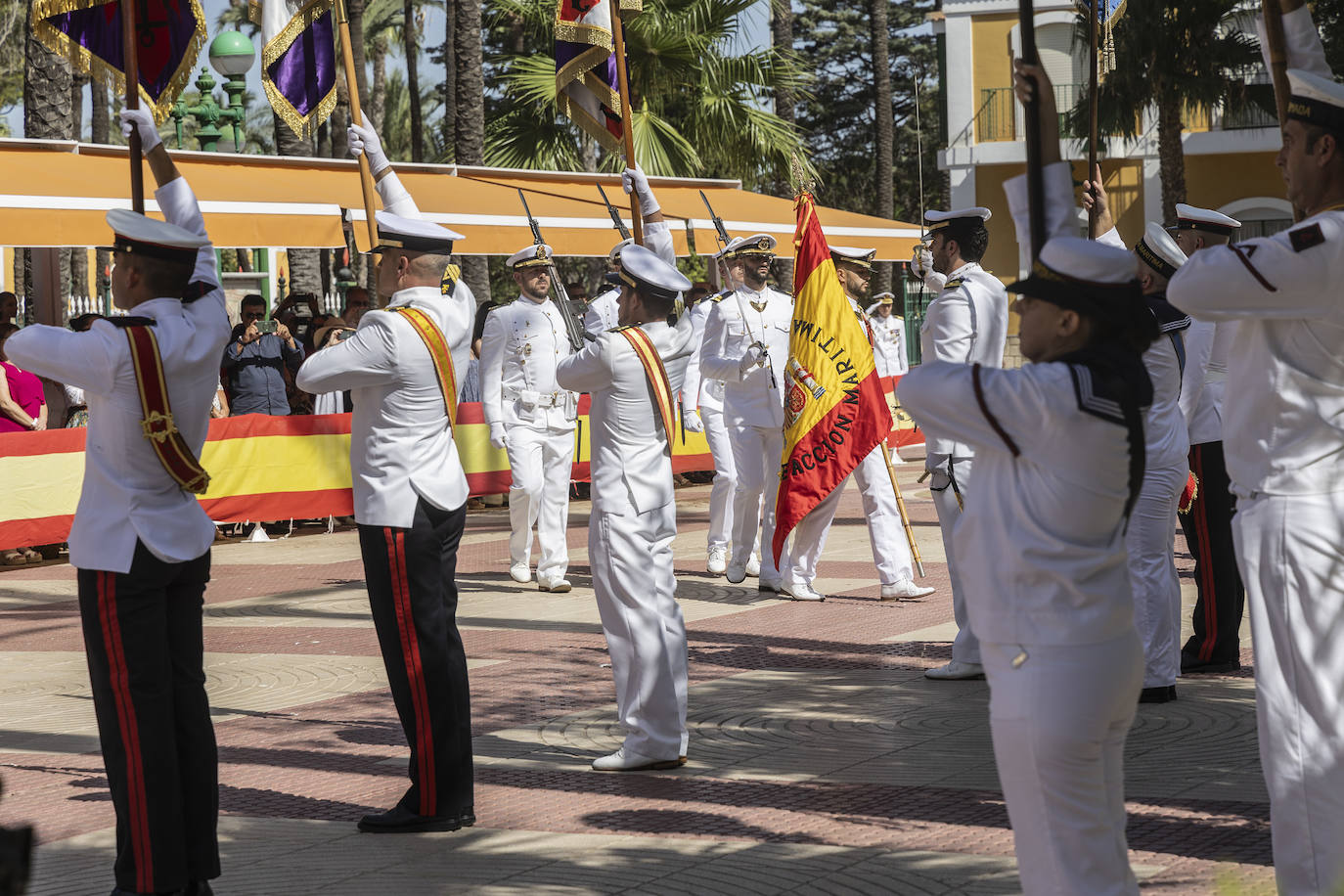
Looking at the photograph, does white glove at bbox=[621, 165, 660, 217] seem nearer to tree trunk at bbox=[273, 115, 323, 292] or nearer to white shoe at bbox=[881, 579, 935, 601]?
white shoe at bbox=[881, 579, 935, 601]

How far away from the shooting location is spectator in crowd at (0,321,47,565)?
13.4m

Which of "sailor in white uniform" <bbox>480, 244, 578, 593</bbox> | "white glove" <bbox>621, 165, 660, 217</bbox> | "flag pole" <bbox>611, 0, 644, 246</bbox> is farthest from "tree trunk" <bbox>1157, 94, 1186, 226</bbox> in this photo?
"white glove" <bbox>621, 165, 660, 217</bbox>

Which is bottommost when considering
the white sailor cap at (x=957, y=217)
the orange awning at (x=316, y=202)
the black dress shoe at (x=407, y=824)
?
the black dress shoe at (x=407, y=824)

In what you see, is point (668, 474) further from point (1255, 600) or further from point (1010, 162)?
point (1010, 162)

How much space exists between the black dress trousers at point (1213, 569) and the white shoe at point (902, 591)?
265 centimetres

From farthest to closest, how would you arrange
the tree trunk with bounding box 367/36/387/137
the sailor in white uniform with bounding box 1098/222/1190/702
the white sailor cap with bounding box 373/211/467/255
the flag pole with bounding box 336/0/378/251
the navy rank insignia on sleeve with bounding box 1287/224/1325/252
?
1. the tree trunk with bounding box 367/36/387/137
2. the sailor in white uniform with bounding box 1098/222/1190/702
3. the flag pole with bounding box 336/0/378/251
4. the white sailor cap with bounding box 373/211/467/255
5. the navy rank insignia on sleeve with bounding box 1287/224/1325/252

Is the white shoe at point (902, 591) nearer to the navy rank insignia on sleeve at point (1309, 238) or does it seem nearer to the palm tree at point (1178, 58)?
the navy rank insignia on sleeve at point (1309, 238)

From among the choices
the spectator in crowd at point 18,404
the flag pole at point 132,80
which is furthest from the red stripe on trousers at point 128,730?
the spectator in crowd at point 18,404

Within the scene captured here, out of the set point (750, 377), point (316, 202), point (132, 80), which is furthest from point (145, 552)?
point (316, 202)

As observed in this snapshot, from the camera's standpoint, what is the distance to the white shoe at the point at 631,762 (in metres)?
6.42

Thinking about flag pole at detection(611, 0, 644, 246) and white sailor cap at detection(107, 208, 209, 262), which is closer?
white sailor cap at detection(107, 208, 209, 262)

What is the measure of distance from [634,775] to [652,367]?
1.67m

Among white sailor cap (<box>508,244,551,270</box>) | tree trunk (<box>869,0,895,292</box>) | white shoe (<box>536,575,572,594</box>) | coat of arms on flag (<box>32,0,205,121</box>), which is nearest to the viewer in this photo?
coat of arms on flag (<box>32,0,205,121</box>)

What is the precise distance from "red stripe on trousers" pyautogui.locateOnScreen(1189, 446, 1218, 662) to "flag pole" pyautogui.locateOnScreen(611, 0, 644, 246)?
126 inches
